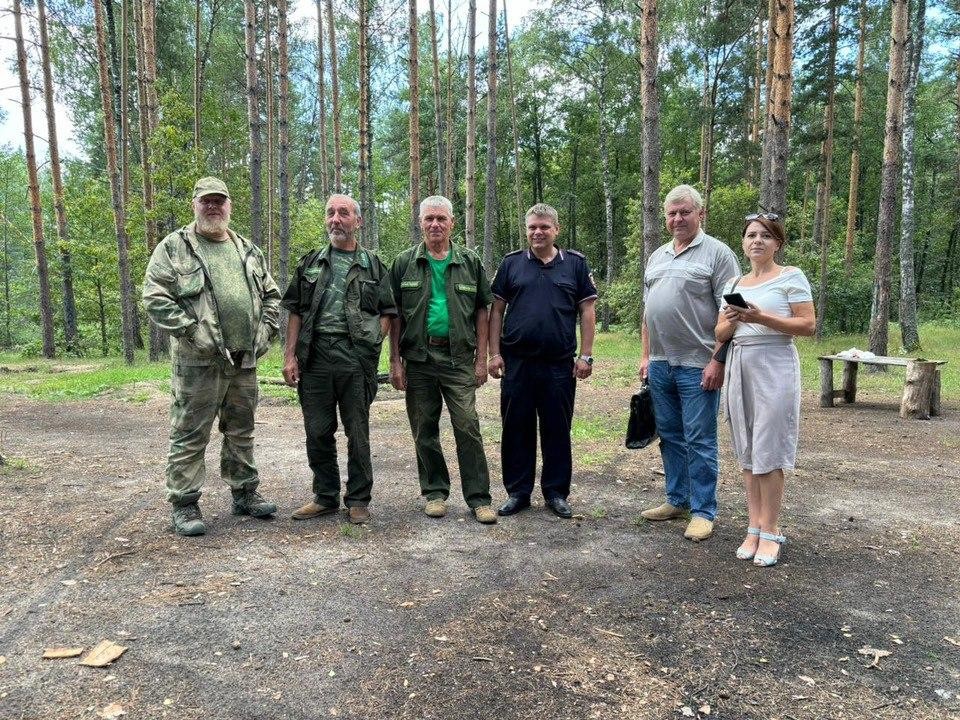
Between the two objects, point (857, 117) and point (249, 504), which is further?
point (857, 117)

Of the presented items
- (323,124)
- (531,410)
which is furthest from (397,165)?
(531,410)

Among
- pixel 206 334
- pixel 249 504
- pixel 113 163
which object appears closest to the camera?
pixel 206 334

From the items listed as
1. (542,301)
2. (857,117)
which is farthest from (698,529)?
(857,117)

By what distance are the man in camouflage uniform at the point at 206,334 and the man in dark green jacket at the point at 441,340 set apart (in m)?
0.93

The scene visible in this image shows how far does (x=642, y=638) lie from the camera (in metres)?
2.72

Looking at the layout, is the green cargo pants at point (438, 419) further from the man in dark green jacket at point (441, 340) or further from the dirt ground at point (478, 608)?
the dirt ground at point (478, 608)

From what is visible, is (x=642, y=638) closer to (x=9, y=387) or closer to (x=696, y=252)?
(x=696, y=252)

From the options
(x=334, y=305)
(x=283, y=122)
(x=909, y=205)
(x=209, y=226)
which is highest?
(x=283, y=122)

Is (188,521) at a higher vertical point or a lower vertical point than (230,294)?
lower

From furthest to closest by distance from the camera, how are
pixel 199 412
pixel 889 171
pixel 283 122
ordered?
pixel 283 122 → pixel 889 171 → pixel 199 412

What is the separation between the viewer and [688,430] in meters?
4.01

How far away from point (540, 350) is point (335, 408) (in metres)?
1.47

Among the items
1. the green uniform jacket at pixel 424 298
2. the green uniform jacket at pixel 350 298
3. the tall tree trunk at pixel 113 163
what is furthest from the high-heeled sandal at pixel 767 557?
the tall tree trunk at pixel 113 163

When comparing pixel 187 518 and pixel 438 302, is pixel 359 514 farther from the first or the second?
pixel 438 302
